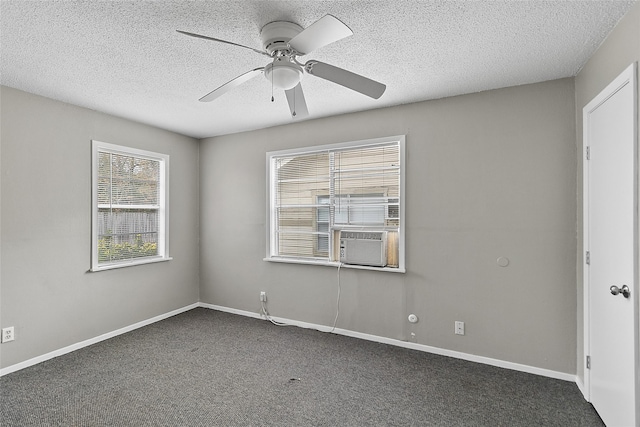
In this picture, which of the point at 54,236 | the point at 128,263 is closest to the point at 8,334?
the point at 54,236

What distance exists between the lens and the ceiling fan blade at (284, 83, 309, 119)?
2152mm

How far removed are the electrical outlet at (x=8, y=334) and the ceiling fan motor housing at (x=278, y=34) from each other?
315cm

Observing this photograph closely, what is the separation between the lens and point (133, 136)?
12.3ft

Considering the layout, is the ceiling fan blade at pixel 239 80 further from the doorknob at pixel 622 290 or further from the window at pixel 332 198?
the doorknob at pixel 622 290

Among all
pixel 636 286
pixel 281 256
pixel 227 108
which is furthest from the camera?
pixel 281 256

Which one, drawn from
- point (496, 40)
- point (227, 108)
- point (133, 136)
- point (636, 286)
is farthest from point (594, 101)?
point (133, 136)

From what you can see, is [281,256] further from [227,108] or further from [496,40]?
[496,40]

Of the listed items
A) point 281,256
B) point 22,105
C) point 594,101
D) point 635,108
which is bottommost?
point 281,256

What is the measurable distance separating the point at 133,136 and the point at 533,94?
13.4 ft

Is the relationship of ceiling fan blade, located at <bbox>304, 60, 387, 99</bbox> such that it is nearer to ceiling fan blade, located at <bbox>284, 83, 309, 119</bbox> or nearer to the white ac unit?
ceiling fan blade, located at <bbox>284, 83, 309, 119</bbox>

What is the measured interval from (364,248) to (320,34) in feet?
7.47

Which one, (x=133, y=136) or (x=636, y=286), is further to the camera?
(x=133, y=136)

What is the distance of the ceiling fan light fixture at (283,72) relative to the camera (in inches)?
71.8

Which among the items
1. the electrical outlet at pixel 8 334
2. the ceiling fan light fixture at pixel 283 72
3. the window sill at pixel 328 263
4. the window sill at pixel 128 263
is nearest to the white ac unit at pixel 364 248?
the window sill at pixel 328 263
